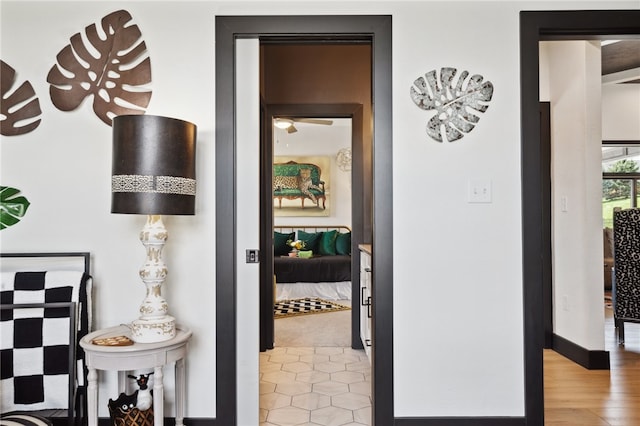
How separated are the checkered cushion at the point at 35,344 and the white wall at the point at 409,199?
0.21m

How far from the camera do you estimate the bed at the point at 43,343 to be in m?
1.94

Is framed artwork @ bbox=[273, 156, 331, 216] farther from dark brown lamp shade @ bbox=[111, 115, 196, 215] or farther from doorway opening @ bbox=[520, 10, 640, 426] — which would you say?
dark brown lamp shade @ bbox=[111, 115, 196, 215]

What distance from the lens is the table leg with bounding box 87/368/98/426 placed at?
180 cm

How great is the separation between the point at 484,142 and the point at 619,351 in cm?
265

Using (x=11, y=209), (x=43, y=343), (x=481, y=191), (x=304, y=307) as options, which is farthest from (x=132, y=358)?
(x=304, y=307)

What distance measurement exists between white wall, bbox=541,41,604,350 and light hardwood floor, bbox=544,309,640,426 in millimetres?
230

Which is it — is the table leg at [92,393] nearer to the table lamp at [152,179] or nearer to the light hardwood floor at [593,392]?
the table lamp at [152,179]

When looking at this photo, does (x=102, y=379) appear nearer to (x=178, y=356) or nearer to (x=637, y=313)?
(x=178, y=356)

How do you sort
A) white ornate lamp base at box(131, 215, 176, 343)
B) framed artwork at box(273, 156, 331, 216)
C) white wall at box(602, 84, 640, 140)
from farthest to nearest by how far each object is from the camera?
framed artwork at box(273, 156, 331, 216), white wall at box(602, 84, 640, 140), white ornate lamp base at box(131, 215, 176, 343)

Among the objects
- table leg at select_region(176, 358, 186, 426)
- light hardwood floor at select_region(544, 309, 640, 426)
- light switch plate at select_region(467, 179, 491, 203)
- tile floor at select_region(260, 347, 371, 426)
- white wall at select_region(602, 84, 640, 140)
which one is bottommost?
tile floor at select_region(260, 347, 371, 426)

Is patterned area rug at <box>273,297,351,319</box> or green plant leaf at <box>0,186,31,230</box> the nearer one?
green plant leaf at <box>0,186,31,230</box>

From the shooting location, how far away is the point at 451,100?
2160 millimetres

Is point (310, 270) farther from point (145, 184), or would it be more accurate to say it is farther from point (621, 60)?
point (145, 184)

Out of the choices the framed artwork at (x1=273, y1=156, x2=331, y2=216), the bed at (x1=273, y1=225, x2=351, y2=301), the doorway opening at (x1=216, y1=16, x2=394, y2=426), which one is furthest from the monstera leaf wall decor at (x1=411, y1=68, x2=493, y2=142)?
the framed artwork at (x1=273, y1=156, x2=331, y2=216)
